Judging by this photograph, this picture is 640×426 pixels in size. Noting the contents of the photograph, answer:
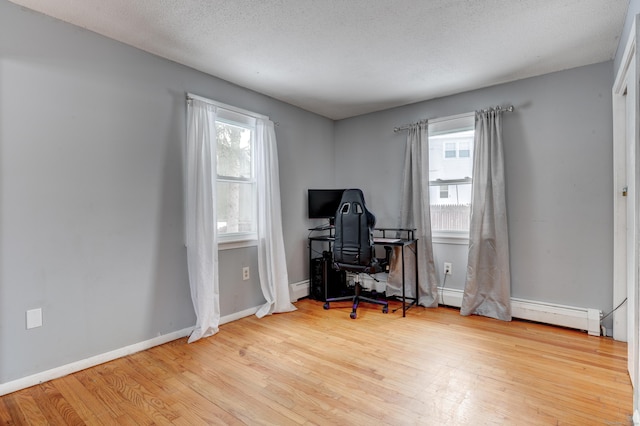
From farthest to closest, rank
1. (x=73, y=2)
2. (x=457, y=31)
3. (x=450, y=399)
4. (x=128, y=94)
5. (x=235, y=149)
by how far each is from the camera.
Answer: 1. (x=235, y=149)
2. (x=128, y=94)
3. (x=457, y=31)
4. (x=73, y=2)
5. (x=450, y=399)

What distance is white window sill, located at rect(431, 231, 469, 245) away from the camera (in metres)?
3.57

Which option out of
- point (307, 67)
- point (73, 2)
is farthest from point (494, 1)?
point (73, 2)

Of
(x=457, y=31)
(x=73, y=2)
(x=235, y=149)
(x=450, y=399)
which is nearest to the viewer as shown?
(x=450, y=399)

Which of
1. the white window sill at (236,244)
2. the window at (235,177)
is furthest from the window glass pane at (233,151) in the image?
the white window sill at (236,244)

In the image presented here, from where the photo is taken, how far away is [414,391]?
1962 millimetres

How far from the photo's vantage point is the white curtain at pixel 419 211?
3684 mm

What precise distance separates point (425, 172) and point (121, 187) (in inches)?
119

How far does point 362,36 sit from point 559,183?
2.28 meters

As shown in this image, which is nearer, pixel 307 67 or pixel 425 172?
pixel 307 67

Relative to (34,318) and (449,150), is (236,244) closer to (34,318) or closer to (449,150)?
(34,318)

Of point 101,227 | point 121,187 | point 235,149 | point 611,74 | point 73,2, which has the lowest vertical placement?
point 101,227

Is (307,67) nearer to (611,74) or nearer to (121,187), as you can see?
(121,187)

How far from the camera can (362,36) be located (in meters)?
2.41

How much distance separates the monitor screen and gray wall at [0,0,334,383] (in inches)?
65.4
